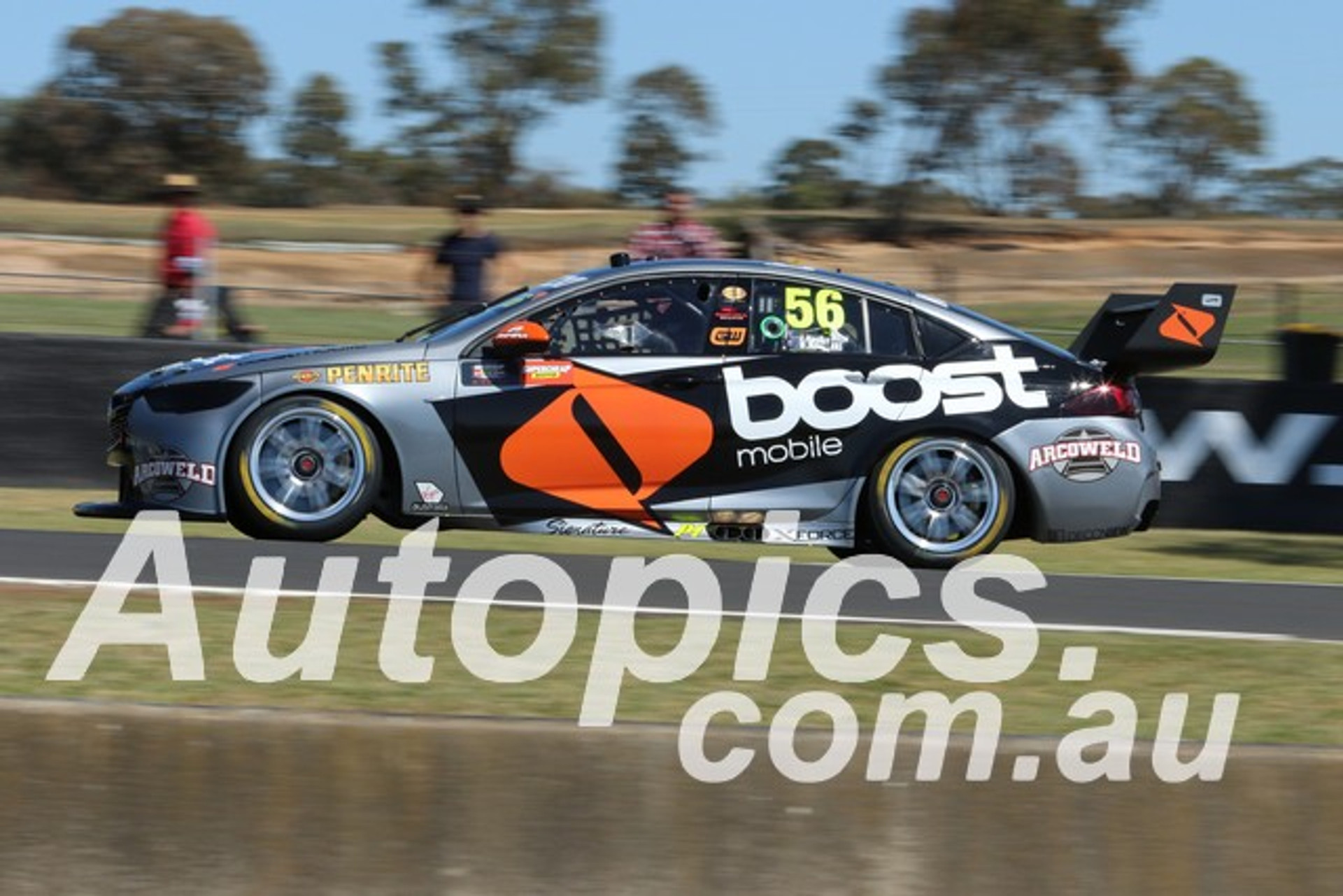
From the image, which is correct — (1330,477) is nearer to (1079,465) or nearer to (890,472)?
(1079,465)

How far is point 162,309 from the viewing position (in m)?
13.9

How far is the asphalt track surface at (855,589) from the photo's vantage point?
8055mm

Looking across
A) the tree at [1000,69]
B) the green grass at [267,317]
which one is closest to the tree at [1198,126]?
the tree at [1000,69]

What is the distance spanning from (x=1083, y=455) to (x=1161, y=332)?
809mm

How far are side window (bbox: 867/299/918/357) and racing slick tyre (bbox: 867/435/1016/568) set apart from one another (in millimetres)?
448


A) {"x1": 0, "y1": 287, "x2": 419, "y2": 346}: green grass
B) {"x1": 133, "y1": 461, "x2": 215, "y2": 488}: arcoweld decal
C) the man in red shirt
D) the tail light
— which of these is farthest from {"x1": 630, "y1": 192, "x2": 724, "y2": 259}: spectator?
{"x1": 133, "y1": 461, "x2": 215, "y2": 488}: arcoweld decal

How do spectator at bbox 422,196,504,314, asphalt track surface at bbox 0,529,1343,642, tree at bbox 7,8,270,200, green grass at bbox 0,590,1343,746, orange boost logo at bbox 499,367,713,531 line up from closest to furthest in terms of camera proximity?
green grass at bbox 0,590,1343,746 < asphalt track surface at bbox 0,529,1343,642 < orange boost logo at bbox 499,367,713,531 < spectator at bbox 422,196,504,314 < tree at bbox 7,8,270,200

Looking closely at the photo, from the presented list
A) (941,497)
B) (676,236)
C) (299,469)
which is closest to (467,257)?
(676,236)

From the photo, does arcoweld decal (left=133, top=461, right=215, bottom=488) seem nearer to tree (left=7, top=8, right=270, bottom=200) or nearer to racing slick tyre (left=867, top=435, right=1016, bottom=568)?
racing slick tyre (left=867, top=435, right=1016, bottom=568)

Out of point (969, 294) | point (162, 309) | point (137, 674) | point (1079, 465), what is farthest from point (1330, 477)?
point (969, 294)

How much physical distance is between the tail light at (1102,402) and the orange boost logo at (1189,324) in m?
0.41

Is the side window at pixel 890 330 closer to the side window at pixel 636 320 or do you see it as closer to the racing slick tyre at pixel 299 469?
the side window at pixel 636 320

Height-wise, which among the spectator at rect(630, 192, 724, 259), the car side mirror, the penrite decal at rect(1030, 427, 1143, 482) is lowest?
the penrite decal at rect(1030, 427, 1143, 482)

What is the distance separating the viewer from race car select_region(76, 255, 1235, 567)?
9750mm
